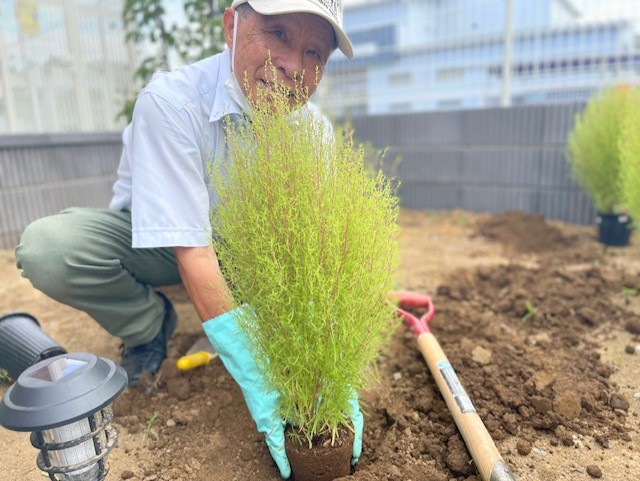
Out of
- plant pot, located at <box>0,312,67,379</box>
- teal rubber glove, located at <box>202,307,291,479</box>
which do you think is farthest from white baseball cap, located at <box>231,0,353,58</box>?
plant pot, located at <box>0,312,67,379</box>

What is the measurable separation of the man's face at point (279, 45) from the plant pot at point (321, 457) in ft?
4.07

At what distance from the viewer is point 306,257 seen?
1.38m

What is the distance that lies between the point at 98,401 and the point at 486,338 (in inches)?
78.0

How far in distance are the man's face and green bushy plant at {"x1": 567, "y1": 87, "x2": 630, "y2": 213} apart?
338 centimetres

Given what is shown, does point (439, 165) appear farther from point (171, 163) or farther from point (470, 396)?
point (171, 163)

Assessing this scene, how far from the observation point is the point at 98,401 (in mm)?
1164

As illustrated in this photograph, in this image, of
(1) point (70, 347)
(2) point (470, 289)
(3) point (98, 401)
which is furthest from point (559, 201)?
(3) point (98, 401)

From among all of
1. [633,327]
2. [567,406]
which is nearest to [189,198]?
[567,406]

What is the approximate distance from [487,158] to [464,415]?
4.60 m

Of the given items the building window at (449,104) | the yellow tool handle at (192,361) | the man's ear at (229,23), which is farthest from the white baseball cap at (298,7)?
the building window at (449,104)

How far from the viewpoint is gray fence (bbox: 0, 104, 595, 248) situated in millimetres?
4555

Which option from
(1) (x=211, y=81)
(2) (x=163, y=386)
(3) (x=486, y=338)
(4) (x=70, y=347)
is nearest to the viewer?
(1) (x=211, y=81)

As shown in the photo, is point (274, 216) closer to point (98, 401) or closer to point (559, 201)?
point (98, 401)

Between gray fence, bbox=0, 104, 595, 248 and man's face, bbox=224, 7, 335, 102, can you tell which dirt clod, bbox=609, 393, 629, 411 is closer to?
man's face, bbox=224, 7, 335, 102
